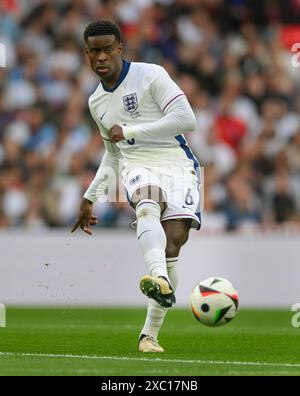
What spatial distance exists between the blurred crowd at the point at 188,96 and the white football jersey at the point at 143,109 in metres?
7.07

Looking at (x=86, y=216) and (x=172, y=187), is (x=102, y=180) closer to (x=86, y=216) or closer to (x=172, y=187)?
(x=86, y=216)

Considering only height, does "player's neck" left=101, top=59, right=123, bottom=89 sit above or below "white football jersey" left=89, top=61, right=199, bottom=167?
above

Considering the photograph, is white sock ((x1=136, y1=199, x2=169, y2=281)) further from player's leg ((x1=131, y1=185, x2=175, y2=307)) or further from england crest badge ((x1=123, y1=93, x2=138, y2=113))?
england crest badge ((x1=123, y1=93, x2=138, y2=113))

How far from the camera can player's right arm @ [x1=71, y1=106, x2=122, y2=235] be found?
934 cm

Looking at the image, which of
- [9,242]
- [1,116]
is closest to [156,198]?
[9,242]

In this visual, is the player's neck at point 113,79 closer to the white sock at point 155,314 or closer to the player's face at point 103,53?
the player's face at point 103,53

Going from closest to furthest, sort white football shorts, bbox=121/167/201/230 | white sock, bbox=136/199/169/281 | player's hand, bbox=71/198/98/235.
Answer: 1. white sock, bbox=136/199/169/281
2. white football shorts, bbox=121/167/201/230
3. player's hand, bbox=71/198/98/235

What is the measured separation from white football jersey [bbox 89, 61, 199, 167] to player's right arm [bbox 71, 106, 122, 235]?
0.89 ft

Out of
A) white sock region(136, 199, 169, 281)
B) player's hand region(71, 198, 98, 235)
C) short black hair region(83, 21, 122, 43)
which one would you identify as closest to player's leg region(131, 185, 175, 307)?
white sock region(136, 199, 169, 281)

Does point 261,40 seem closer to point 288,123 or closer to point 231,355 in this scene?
point 288,123

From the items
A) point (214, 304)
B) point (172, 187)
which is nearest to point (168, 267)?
point (214, 304)

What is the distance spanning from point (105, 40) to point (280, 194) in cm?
832

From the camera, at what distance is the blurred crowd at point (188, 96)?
650 inches

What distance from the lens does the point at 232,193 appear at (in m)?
16.6
